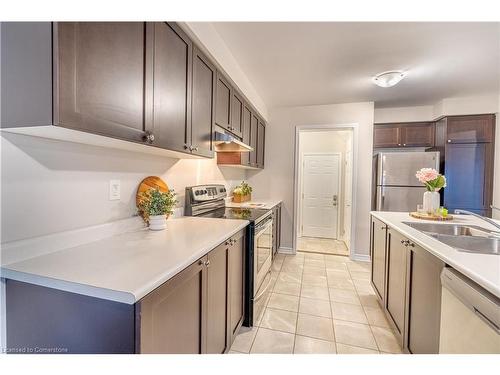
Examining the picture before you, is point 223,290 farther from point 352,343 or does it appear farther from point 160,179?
point 352,343

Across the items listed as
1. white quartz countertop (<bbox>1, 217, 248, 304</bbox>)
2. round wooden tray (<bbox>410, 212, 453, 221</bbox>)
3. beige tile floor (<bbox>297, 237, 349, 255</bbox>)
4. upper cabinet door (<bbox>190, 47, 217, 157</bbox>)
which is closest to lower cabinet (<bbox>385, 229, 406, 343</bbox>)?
round wooden tray (<bbox>410, 212, 453, 221</bbox>)

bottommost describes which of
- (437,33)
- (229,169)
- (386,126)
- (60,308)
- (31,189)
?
(60,308)

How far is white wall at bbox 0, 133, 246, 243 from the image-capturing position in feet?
2.98

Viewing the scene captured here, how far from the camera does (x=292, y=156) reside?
382cm

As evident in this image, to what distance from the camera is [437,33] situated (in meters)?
1.83

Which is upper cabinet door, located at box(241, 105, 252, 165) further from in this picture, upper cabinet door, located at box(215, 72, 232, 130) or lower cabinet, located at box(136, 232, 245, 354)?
lower cabinet, located at box(136, 232, 245, 354)

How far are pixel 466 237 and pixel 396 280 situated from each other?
54 centimetres

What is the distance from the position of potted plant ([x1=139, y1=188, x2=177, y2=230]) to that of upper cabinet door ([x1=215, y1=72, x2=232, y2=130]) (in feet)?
2.74

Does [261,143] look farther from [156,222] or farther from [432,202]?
[156,222]

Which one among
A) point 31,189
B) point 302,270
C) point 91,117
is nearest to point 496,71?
point 302,270

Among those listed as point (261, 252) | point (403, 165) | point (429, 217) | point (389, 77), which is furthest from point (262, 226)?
point (403, 165)

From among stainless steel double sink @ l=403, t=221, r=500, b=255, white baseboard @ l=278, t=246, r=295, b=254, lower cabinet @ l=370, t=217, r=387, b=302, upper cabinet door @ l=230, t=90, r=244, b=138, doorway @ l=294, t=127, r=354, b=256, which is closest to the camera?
stainless steel double sink @ l=403, t=221, r=500, b=255

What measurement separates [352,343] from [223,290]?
1.12 m

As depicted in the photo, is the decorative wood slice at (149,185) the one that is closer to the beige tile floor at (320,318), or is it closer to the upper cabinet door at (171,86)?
the upper cabinet door at (171,86)
